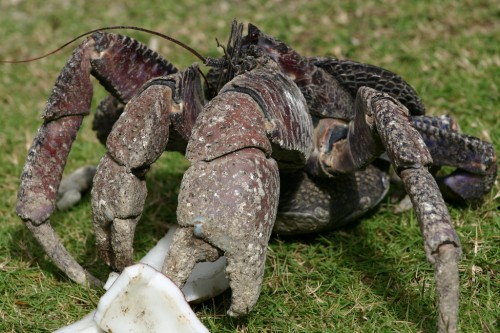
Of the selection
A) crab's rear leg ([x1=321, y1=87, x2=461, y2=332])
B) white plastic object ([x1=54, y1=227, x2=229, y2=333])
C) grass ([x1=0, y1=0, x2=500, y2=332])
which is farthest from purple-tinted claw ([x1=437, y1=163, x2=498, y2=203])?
white plastic object ([x1=54, y1=227, x2=229, y2=333])

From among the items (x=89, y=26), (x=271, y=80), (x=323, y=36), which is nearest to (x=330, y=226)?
(x=271, y=80)

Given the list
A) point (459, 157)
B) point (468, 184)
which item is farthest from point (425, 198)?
point (468, 184)

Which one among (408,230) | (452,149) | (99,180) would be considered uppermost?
(99,180)

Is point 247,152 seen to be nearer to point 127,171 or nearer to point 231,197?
point 231,197

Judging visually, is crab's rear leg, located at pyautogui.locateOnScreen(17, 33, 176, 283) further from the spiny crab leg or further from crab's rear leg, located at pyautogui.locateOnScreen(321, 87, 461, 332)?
the spiny crab leg

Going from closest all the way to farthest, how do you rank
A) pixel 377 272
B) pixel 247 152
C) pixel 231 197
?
pixel 231 197 < pixel 247 152 < pixel 377 272

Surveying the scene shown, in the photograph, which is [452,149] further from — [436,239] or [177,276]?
[177,276]

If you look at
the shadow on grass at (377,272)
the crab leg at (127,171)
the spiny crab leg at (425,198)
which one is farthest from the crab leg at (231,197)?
the shadow on grass at (377,272)
